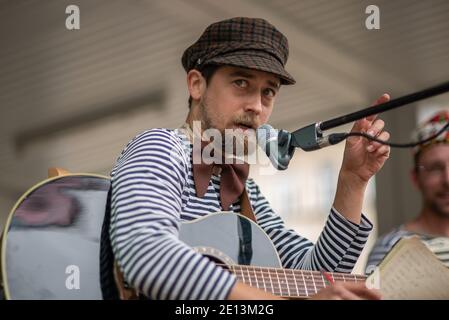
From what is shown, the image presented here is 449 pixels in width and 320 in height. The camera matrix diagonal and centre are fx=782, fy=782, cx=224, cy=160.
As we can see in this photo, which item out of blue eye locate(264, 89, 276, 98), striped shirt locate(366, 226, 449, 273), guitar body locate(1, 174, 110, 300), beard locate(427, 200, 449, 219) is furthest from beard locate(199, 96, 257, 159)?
beard locate(427, 200, 449, 219)

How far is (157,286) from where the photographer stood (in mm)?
1518

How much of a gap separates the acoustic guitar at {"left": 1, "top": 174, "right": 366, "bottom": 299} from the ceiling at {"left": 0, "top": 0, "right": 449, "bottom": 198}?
8.68 ft

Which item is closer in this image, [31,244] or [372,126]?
[31,244]

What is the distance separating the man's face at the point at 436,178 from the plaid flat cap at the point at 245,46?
1117 mm

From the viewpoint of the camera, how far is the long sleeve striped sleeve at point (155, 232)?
1.52 metres

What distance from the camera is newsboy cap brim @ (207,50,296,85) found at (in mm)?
1985

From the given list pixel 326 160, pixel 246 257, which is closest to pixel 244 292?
pixel 246 257

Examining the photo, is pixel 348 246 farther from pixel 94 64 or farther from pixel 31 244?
pixel 94 64

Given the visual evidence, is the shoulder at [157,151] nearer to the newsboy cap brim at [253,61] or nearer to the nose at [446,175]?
the newsboy cap brim at [253,61]

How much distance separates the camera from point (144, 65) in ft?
15.8

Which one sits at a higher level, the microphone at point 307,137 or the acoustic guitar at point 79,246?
the microphone at point 307,137

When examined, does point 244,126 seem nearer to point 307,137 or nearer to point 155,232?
point 307,137

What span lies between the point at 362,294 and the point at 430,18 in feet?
11.8

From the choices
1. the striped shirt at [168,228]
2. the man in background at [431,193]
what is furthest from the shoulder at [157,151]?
the man in background at [431,193]
